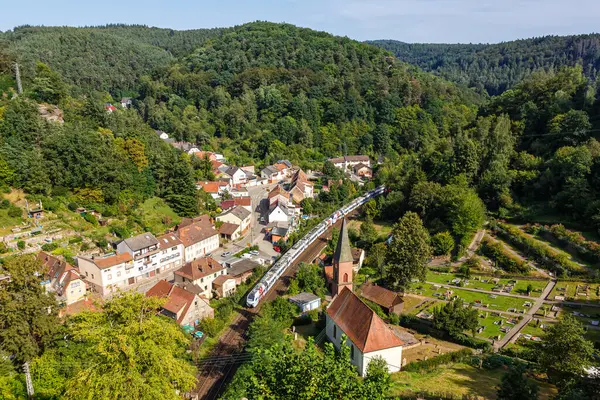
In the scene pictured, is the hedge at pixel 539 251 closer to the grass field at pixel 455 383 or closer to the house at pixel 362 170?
the grass field at pixel 455 383

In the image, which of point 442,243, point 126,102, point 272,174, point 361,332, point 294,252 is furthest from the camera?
point 126,102

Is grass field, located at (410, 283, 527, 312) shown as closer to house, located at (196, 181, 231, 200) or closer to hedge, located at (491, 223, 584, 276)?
hedge, located at (491, 223, 584, 276)

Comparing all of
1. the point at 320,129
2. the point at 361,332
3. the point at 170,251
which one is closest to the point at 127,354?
the point at 361,332

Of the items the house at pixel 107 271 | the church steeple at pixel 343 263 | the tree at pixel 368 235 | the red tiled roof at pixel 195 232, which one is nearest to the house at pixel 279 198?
the red tiled roof at pixel 195 232

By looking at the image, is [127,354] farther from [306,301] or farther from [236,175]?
[236,175]

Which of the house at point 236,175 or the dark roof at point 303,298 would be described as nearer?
the dark roof at point 303,298

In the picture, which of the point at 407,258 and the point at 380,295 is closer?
the point at 380,295
